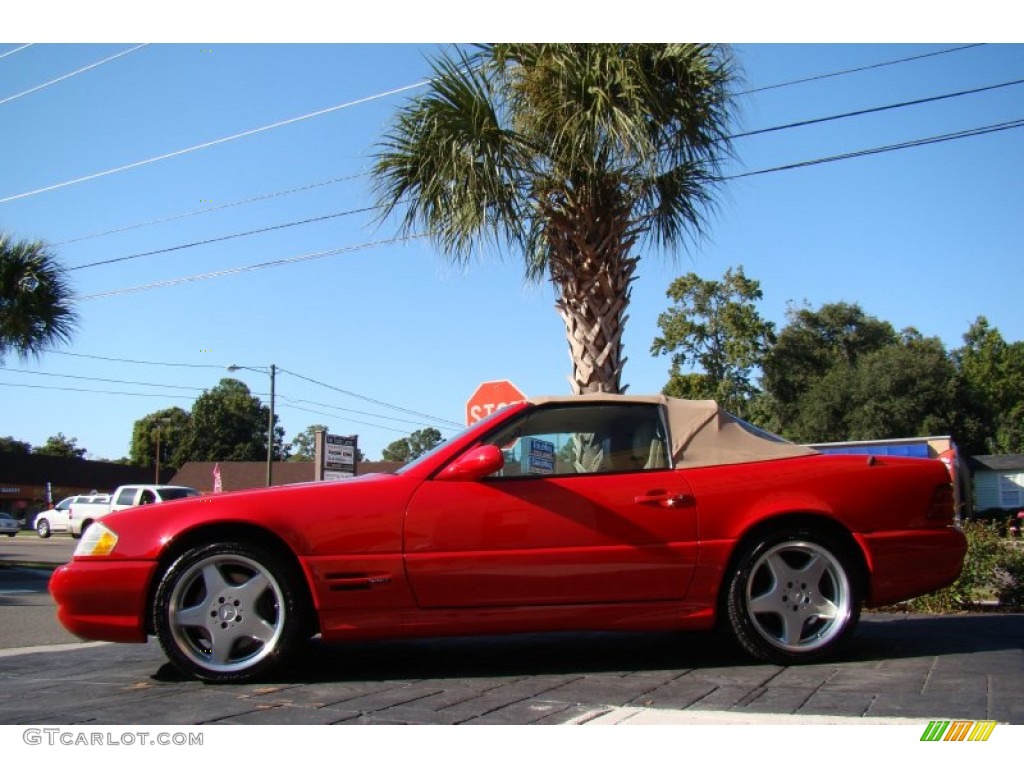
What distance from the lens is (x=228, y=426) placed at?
90.9 metres

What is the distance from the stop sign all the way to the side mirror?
4025 millimetres

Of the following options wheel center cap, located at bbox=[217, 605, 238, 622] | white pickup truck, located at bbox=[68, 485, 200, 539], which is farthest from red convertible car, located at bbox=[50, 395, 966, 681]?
white pickup truck, located at bbox=[68, 485, 200, 539]

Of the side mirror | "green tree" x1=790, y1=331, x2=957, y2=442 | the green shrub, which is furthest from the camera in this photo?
"green tree" x1=790, y1=331, x2=957, y2=442

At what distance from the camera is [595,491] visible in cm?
413

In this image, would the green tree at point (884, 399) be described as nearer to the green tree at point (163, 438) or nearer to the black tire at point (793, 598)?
the black tire at point (793, 598)

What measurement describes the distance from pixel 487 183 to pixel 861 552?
484 centimetres

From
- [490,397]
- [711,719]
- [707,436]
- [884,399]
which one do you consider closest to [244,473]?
[884,399]

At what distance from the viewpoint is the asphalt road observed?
321cm

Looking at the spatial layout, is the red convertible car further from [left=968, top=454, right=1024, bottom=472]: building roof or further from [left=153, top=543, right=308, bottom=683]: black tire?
[left=968, top=454, right=1024, bottom=472]: building roof

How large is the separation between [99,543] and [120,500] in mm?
22442

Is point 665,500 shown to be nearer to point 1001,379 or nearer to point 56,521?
point 56,521

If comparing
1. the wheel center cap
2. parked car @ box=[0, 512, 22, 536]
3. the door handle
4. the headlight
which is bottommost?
parked car @ box=[0, 512, 22, 536]

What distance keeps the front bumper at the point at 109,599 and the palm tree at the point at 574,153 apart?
4.77 meters

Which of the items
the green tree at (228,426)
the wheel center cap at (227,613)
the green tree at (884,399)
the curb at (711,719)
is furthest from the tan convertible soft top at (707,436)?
the green tree at (228,426)
